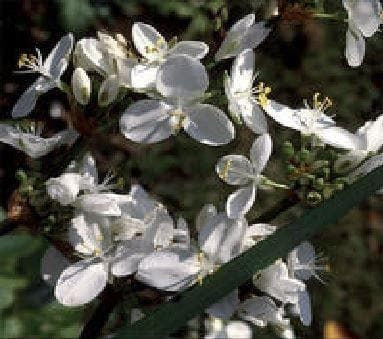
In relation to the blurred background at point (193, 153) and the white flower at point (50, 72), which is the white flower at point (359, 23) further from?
the blurred background at point (193, 153)

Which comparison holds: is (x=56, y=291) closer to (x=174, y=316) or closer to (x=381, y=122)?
(x=174, y=316)

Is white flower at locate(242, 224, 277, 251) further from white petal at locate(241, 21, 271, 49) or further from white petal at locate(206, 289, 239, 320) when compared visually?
white petal at locate(241, 21, 271, 49)

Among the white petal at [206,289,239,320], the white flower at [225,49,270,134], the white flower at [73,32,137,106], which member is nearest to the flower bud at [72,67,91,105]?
the white flower at [73,32,137,106]

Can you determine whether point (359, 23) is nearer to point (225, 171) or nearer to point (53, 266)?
point (225, 171)

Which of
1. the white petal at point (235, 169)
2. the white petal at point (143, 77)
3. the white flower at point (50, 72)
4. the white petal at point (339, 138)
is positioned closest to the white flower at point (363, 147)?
the white petal at point (339, 138)

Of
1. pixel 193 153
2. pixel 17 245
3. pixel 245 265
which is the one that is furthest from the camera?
pixel 193 153

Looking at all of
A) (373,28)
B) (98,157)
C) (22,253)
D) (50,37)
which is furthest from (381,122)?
(98,157)

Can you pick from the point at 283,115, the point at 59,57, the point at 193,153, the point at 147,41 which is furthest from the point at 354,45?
the point at 193,153
